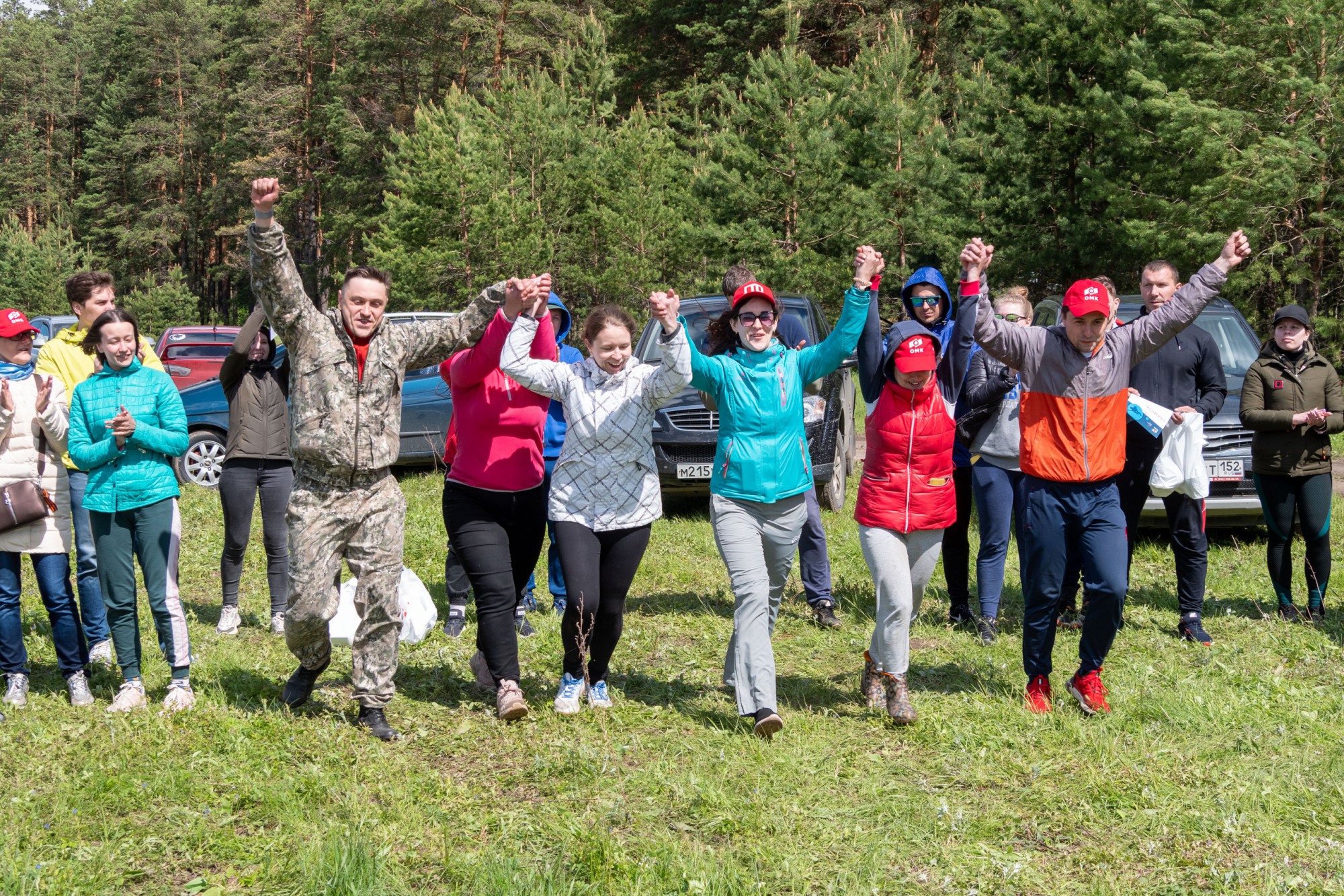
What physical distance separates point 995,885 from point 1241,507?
5.80 meters

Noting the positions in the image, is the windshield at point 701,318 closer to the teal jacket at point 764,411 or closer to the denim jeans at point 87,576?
the teal jacket at point 764,411

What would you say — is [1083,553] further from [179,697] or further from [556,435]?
[179,697]

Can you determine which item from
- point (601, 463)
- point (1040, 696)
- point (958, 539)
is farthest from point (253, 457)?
point (1040, 696)

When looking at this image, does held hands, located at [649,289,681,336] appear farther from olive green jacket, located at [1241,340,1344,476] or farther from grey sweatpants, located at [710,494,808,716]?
olive green jacket, located at [1241,340,1344,476]

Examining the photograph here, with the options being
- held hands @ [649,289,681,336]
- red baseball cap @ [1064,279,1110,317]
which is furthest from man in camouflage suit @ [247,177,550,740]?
red baseball cap @ [1064,279,1110,317]

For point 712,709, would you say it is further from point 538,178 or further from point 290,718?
point 538,178

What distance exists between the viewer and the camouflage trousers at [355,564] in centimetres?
473

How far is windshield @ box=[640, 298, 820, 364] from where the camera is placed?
10750mm

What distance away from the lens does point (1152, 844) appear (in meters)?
3.80

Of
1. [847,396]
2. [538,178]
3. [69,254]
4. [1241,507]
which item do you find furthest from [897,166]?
[69,254]

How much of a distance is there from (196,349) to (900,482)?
20.0 metres

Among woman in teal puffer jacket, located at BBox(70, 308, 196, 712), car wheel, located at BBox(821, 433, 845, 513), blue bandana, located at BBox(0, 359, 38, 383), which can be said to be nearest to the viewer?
woman in teal puffer jacket, located at BBox(70, 308, 196, 712)

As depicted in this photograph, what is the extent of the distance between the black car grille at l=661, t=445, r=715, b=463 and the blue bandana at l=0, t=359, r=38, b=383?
552 cm

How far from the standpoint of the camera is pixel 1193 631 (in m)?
6.36
